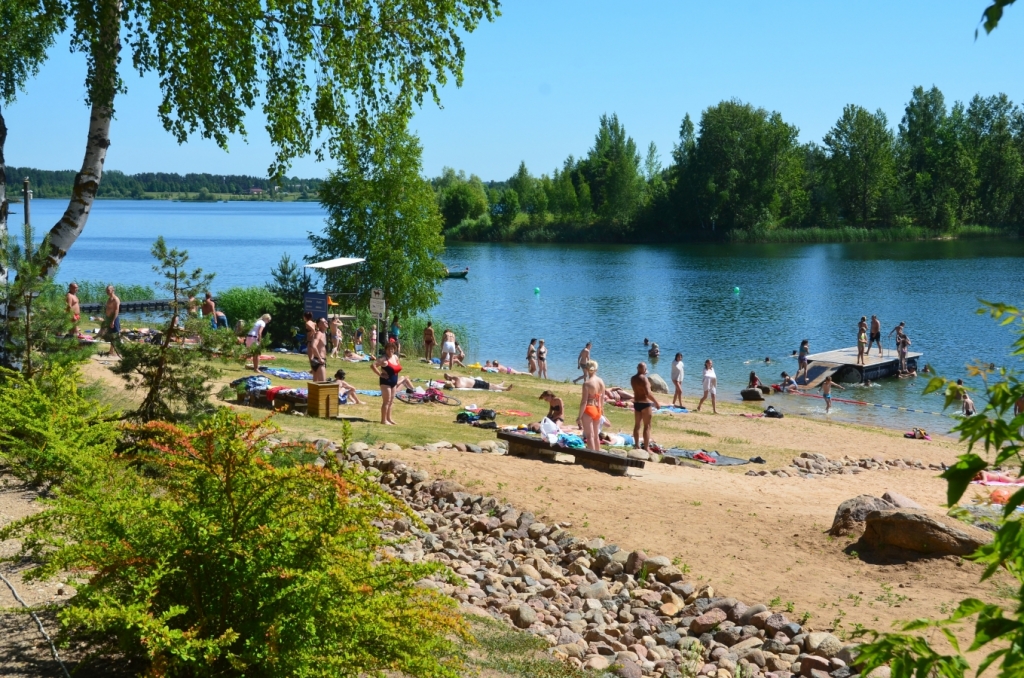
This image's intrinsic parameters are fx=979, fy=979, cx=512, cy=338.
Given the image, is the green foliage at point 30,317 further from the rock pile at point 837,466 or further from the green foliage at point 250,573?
the rock pile at point 837,466

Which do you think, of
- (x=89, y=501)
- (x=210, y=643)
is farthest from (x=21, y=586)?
(x=210, y=643)

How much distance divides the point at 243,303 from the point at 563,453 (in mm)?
20257

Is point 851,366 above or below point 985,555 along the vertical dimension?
below

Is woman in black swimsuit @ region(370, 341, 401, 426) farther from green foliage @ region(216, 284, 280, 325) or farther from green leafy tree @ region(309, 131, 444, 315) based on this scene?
green foliage @ region(216, 284, 280, 325)

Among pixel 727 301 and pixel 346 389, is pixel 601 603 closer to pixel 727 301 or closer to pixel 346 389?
pixel 346 389

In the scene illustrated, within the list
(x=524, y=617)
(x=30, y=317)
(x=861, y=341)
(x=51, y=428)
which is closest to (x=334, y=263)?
(x=861, y=341)

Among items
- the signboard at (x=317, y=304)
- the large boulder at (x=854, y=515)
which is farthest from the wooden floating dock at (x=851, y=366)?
the large boulder at (x=854, y=515)

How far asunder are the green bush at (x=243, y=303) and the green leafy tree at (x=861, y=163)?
80.6 metres

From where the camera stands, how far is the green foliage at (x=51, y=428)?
6930 millimetres

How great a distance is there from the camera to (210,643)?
4336mm

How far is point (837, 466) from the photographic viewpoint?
16.9 m

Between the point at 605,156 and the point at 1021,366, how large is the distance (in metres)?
96.4

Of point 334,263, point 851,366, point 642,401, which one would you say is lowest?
point 851,366

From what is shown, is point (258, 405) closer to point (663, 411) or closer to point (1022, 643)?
point (663, 411)
